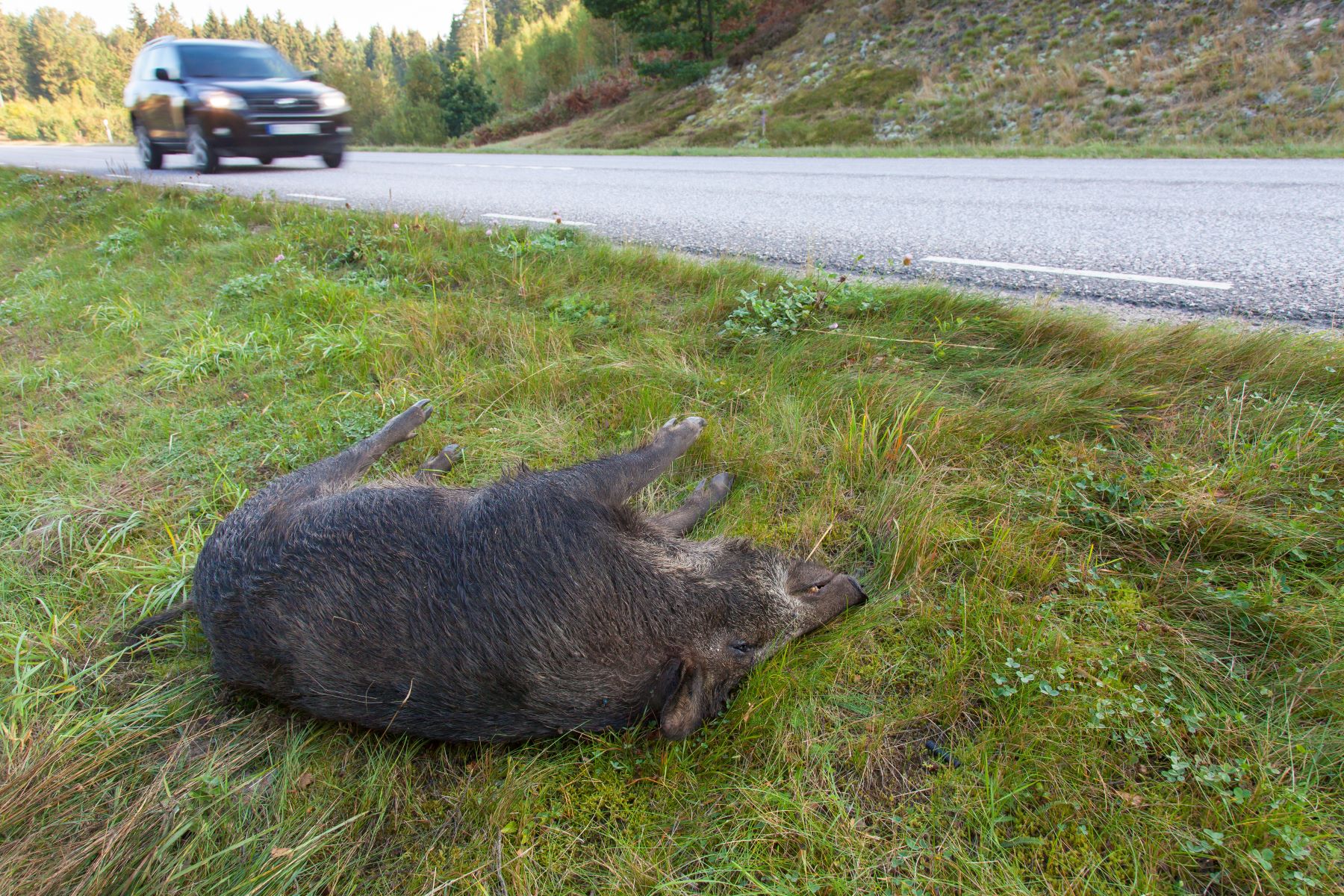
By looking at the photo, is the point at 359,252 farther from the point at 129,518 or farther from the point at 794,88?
the point at 794,88

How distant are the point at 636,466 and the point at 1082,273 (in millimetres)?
2988

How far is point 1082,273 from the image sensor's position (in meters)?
3.92

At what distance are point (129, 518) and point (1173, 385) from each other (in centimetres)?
426

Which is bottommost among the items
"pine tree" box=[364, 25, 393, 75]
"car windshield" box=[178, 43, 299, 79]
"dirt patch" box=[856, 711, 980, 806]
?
"dirt patch" box=[856, 711, 980, 806]

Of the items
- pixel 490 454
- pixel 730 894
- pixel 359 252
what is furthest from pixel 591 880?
pixel 359 252

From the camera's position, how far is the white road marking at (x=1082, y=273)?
3.60 metres

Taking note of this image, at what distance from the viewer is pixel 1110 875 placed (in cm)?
150

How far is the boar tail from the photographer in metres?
2.32

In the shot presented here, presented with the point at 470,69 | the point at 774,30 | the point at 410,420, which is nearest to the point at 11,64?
the point at 470,69

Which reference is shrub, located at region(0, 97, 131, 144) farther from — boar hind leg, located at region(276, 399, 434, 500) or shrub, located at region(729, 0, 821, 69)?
boar hind leg, located at region(276, 399, 434, 500)

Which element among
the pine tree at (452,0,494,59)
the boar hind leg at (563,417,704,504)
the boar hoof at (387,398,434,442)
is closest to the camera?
the boar hind leg at (563,417,704,504)

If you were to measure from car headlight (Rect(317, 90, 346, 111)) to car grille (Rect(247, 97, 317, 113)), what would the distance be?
4.6 inches

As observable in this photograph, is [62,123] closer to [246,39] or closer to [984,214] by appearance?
[246,39]

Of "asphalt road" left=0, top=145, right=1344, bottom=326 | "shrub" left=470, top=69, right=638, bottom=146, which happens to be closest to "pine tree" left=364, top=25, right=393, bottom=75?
"shrub" left=470, top=69, right=638, bottom=146
